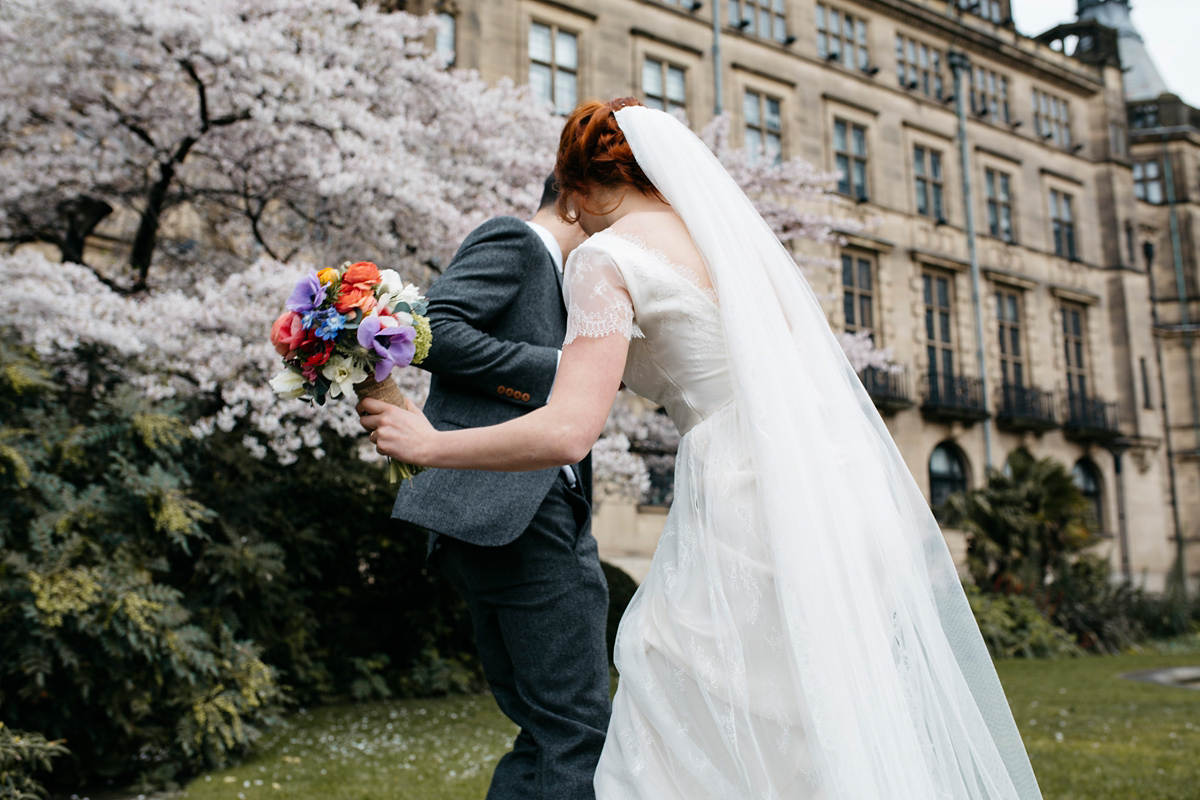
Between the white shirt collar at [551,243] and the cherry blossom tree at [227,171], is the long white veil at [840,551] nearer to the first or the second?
the white shirt collar at [551,243]

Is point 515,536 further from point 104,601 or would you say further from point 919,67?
point 919,67

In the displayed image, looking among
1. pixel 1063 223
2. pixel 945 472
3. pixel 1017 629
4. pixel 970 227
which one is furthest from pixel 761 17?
pixel 1017 629

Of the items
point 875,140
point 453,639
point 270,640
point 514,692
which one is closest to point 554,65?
point 875,140

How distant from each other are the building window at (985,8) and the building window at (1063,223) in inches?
215

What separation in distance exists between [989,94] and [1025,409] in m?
9.16

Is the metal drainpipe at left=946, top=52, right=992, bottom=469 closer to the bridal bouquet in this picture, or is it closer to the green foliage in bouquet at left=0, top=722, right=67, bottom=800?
the green foliage in bouquet at left=0, top=722, right=67, bottom=800

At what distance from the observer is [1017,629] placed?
1378 centimetres

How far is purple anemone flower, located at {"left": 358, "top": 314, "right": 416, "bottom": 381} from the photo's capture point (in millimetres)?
1981

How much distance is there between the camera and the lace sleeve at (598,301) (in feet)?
6.12

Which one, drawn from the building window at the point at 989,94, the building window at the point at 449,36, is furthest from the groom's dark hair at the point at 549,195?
the building window at the point at 989,94

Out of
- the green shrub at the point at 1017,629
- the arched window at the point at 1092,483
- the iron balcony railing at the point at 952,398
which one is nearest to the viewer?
the green shrub at the point at 1017,629

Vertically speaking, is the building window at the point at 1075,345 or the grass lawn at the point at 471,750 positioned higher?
the building window at the point at 1075,345

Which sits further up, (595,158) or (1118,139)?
(1118,139)

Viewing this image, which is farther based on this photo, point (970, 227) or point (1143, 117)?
point (1143, 117)
